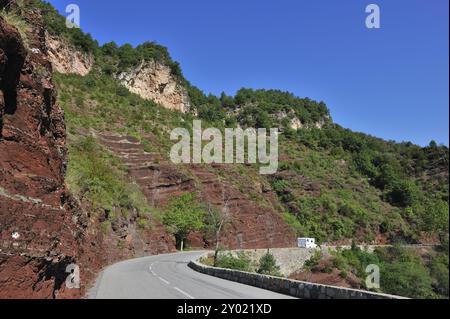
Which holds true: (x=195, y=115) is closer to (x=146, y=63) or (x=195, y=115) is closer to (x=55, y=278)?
(x=146, y=63)

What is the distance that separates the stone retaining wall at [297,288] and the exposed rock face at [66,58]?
64.4 metres

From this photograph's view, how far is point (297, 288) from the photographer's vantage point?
1438 cm

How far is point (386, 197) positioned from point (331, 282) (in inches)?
2557

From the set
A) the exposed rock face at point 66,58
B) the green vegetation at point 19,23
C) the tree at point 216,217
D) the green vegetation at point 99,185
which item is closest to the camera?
the green vegetation at point 19,23

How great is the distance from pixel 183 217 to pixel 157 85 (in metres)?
52.8

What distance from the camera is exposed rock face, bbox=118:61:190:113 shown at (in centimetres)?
9400

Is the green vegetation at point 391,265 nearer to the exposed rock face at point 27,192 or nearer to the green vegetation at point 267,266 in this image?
the green vegetation at point 267,266

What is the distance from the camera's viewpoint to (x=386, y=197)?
11056cm

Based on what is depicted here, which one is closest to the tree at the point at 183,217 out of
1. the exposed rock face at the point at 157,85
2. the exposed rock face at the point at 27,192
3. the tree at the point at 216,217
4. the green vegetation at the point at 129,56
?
the tree at the point at 216,217

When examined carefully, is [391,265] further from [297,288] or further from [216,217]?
[297,288]

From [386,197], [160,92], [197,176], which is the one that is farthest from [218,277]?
[386,197]

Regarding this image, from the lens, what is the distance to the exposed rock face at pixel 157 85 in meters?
94.0

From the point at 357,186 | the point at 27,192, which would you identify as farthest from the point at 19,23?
the point at 357,186

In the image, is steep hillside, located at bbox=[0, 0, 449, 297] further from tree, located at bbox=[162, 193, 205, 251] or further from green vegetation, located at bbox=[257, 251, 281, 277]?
green vegetation, located at bbox=[257, 251, 281, 277]
